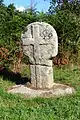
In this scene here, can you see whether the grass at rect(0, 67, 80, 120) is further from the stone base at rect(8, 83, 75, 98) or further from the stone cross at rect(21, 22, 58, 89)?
the stone cross at rect(21, 22, 58, 89)

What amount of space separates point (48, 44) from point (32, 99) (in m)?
1.27

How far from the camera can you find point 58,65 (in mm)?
10977

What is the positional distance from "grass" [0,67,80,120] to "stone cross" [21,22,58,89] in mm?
697

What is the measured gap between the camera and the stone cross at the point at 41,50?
7.74 m

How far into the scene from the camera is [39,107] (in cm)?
645

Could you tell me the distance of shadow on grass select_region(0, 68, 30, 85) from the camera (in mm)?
8914

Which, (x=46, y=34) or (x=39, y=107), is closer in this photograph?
(x=39, y=107)

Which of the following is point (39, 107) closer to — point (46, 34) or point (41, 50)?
point (41, 50)

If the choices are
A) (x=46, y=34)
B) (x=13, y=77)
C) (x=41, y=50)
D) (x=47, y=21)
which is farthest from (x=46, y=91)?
(x=47, y=21)

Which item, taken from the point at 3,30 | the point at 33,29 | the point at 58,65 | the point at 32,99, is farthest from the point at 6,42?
the point at 32,99

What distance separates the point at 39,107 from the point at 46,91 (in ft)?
4.01

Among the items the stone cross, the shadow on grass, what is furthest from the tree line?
the stone cross

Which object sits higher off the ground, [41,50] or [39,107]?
[41,50]

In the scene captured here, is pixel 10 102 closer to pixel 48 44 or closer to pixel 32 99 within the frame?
pixel 32 99
